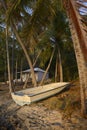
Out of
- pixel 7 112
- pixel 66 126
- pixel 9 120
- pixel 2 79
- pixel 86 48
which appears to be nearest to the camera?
pixel 86 48

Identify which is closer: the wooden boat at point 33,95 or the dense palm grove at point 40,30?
the dense palm grove at point 40,30

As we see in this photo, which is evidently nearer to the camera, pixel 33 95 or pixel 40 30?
pixel 33 95

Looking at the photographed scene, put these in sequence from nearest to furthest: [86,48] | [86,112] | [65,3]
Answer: [86,48] → [65,3] → [86,112]

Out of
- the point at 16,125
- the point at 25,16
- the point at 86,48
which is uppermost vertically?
the point at 25,16

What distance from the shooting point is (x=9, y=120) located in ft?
36.3

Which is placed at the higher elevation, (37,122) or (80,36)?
(80,36)

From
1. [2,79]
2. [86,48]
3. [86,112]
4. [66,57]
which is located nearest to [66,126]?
[86,112]

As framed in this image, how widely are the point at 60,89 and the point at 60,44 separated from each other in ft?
21.1

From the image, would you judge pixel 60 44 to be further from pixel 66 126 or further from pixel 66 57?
pixel 66 126

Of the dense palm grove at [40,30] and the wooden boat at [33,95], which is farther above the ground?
the dense palm grove at [40,30]

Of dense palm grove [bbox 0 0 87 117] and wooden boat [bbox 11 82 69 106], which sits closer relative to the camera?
dense palm grove [bbox 0 0 87 117]

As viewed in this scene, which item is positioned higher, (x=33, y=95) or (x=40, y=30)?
(x=40, y=30)

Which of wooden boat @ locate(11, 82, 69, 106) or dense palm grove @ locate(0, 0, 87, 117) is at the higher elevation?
dense palm grove @ locate(0, 0, 87, 117)

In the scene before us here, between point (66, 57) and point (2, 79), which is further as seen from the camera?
point (2, 79)
